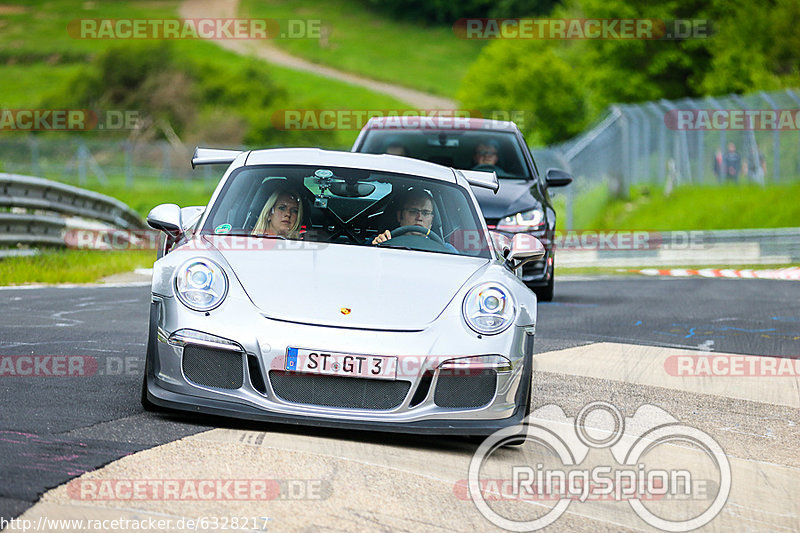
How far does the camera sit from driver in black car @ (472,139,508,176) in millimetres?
12630

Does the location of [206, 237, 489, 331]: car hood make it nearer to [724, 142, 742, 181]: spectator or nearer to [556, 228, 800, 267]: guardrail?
[556, 228, 800, 267]: guardrail

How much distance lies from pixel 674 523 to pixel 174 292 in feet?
7.91

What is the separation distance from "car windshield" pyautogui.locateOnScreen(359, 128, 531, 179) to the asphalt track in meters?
1.45

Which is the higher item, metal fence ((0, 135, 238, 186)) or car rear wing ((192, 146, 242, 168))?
metal fence ((0, 135, 238, 186))

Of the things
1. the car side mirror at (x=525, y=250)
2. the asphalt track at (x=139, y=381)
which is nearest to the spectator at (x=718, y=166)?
the asphalt track at (x=139, y=381)

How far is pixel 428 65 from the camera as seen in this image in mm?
122000

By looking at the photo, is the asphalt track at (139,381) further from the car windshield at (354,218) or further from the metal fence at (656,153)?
the metal fence at (656,153)

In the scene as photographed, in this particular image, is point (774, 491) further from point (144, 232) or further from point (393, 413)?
point (144, 232)

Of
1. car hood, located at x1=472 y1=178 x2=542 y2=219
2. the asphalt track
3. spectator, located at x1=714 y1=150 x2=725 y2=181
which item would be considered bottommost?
the asphalt track

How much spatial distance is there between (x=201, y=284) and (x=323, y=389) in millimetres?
757

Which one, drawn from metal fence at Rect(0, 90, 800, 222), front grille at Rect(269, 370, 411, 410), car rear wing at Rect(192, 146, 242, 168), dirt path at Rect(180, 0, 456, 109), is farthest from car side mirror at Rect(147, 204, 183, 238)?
dirt path at Rect(180, 0, 456, 109)

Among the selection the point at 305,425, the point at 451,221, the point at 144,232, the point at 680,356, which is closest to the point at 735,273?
the point at 144,232

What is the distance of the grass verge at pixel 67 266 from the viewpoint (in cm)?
1365

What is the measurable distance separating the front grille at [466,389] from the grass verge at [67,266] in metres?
8.36
